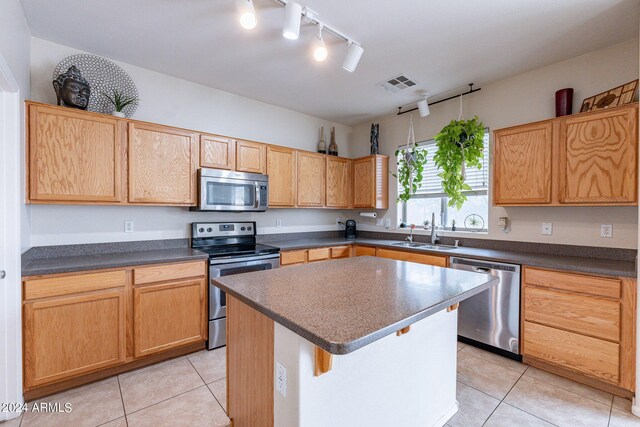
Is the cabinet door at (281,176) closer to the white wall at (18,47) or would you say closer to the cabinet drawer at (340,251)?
the cabinet drawer at (340,251)

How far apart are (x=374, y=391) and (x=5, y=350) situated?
223 centimetres

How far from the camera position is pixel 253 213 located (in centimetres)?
367

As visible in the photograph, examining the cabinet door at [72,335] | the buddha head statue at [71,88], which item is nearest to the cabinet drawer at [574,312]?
the cabinet door at [72,335]

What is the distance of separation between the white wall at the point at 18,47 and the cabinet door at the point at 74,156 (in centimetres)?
11

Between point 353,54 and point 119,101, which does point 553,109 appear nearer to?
point 353,54

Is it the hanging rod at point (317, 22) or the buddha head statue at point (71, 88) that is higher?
the hanging rod at point (317, 22)

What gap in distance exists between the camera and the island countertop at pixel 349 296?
38.4 inches

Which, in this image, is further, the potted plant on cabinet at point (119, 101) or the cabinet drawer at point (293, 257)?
the cabinet drawer at point (293, 257)

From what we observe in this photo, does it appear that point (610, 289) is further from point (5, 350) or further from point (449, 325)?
point (5, 350)

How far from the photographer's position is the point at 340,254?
3795mm

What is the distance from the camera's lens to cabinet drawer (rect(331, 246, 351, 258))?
3719 millimetres

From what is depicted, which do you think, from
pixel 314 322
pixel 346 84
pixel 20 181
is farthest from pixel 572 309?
pixel 20 181

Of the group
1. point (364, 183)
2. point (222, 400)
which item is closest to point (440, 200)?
point (364, 183)

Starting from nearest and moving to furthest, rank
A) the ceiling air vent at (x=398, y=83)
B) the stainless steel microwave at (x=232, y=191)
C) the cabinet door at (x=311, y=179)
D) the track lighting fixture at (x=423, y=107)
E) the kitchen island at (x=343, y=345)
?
the kitchen island at (x=343, y=345)
the stainless steel microwave at (x=232, y=191)
the ceiling air vent at (x=398, y=83)
the track lighting fixture at (x=423, y=107)
the cabinet door at (x=311, y=179)
